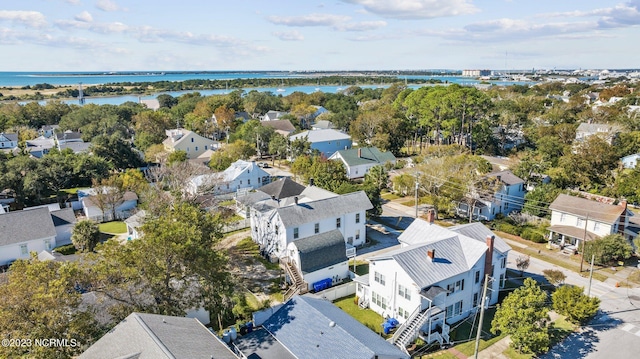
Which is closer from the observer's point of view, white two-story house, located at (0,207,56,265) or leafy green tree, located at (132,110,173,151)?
white two-story house, located at (0,207,56,265)

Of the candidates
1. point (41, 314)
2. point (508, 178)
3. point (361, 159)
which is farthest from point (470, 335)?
point (361, 159)

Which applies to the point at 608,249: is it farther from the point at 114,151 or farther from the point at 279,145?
the point at 114,151

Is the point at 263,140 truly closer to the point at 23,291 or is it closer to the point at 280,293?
the point at 280,293

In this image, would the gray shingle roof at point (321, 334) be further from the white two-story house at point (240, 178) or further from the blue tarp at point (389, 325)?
the white two-story house at point (240, 178)

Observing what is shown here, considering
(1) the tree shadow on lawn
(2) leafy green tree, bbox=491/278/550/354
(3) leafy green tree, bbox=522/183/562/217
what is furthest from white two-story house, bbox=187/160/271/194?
(1) the tree shadow on lawn

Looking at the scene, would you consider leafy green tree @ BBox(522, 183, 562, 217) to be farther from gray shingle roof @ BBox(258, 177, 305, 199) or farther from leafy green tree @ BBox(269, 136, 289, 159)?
leafy green tree @ BBox(269, 136, 289, 159)

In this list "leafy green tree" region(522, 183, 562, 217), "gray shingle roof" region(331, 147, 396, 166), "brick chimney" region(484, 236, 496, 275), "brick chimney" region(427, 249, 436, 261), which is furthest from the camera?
A: "gray shingle roof" region(331, 147, 396, 166)
